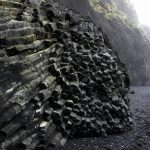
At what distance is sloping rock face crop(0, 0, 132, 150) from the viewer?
56.4 feet

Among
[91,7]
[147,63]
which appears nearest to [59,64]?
[91,7]

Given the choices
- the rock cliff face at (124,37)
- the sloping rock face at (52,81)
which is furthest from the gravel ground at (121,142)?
the rock cliff face at (124,37)

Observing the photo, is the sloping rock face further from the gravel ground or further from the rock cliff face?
the rock cliff face

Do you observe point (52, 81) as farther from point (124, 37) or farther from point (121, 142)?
point (124, 37)

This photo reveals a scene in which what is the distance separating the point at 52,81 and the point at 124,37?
49.7m

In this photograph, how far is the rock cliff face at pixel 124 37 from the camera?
209 feet

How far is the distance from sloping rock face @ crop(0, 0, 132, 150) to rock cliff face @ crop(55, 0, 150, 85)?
1312 inches

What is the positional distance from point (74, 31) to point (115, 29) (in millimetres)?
42158

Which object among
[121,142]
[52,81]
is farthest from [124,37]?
[52,81]

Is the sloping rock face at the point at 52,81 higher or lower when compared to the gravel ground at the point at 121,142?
higher

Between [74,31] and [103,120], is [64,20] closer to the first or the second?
[74,31]

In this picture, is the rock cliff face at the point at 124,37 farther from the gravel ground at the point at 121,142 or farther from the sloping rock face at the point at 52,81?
the gravel ground at the point at 121,142

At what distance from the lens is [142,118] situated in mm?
32000

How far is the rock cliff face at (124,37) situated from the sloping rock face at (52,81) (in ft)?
109
